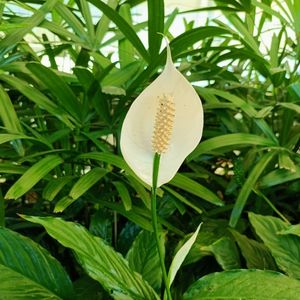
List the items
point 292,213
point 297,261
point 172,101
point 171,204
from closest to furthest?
point 172,101 → point 297,261 → point 171,204 → point 292,213

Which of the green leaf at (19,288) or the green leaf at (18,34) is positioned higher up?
the green leaf at (18,34)

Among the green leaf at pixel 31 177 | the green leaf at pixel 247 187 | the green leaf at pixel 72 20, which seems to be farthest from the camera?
the green leaf at pixel 72 20

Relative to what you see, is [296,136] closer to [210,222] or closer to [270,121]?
[270,121]

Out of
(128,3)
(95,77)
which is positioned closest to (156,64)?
(95,77)

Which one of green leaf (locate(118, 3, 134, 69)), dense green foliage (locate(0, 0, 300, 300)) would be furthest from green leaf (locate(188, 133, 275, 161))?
green leaf (locate(118, 3, 134, 69))

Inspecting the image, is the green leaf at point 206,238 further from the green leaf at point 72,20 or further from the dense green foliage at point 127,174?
the green leaf at point 72,20

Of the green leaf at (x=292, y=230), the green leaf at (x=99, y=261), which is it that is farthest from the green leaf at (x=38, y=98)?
the green leaf at (x=292, y=230)

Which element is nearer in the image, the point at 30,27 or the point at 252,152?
the point at 30,27

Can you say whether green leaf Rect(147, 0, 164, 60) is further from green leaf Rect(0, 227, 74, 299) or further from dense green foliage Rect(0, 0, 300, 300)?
green leaf Rect(0, 227, 74, 299)

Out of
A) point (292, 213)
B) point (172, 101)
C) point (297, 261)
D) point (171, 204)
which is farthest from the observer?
point (292, 213)
